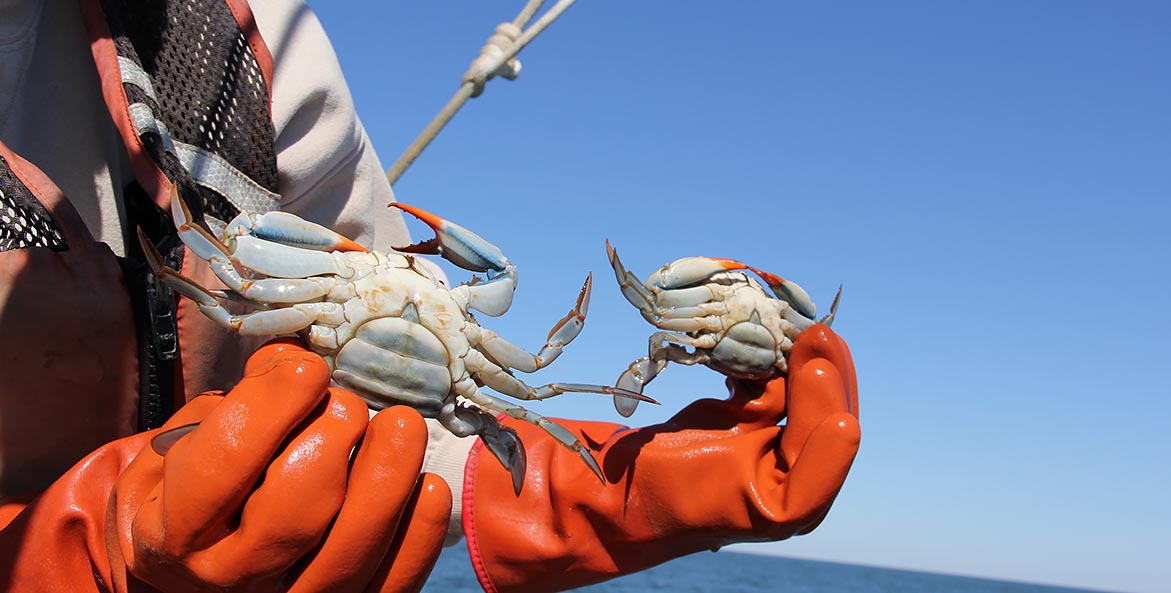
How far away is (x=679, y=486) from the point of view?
246 cm

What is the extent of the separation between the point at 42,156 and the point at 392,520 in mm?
1364

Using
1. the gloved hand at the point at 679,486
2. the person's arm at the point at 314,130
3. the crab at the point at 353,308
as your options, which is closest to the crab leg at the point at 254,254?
the crab at the point at 353,308

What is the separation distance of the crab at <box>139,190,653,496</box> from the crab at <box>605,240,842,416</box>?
48 cm

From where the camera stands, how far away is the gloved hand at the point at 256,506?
1634 mm

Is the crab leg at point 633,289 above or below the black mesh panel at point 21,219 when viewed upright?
above

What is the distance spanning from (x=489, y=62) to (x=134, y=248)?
129cm

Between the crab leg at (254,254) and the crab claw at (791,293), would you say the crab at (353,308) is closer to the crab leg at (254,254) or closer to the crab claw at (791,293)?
the crab leg at (254,254)

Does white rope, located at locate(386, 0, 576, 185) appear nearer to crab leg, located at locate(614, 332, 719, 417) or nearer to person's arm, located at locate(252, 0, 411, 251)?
person's arm, located at locate(252, 0, 411, 251)

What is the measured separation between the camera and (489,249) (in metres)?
2.30

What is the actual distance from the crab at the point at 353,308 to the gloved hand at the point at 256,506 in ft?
0.41

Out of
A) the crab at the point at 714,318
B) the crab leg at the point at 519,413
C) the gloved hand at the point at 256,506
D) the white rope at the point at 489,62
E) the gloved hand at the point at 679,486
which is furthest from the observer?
the white rope at the point at 489,62

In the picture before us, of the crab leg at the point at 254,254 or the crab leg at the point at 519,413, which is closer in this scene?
the crab leg at the point at 254,254

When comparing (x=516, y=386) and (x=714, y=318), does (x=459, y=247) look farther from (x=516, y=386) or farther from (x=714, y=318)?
(x=714, y=318)

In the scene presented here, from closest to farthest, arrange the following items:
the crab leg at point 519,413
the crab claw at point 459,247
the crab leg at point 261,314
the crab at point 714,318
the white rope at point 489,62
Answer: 1. the crab leg at point 261,314
2. the crab leg at point 519,413
3. the crab claw at point 459,247
4. the crab at point 714,318
5. the white rope at point 489,62
